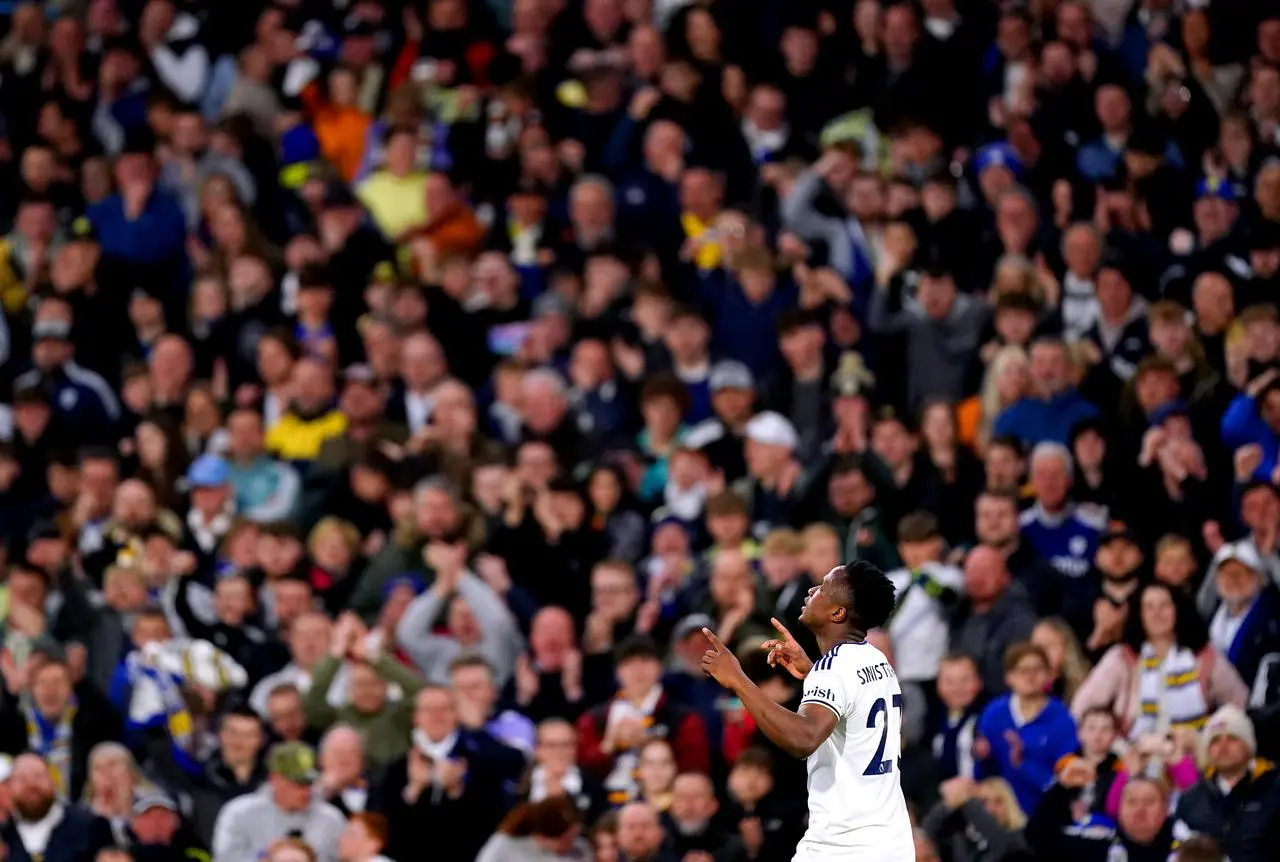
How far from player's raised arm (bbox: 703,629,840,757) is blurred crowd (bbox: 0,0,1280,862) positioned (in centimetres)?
358

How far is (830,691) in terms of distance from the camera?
7742 millimetres

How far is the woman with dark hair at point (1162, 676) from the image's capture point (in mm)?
11484

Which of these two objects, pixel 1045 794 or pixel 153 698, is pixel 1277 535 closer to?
pixel 1045 794

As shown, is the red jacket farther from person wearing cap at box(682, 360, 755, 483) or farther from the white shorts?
the white shorts

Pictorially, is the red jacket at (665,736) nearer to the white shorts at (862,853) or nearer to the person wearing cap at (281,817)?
the person wearing cap at (281,817)

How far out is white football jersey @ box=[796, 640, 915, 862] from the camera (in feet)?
25.7

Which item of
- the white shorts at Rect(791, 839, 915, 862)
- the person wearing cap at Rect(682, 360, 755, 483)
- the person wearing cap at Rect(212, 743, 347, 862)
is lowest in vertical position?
the person wearing cap at Rect(212, 743, 347, 862)

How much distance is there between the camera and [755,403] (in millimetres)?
13805

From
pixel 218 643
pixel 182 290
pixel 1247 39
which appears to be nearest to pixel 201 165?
pixel 182 290

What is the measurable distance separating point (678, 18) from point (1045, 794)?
6930 millimetres

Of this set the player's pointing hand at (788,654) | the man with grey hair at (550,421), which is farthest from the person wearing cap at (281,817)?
the player's pointing hand at (788,654)

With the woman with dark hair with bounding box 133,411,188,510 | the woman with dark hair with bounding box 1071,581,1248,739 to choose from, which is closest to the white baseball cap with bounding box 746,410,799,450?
the woman with dark hair with bounding box 1071,581,1248,739

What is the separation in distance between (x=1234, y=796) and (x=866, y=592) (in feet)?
12.9

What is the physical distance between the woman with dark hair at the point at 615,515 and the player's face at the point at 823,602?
17.9ft
